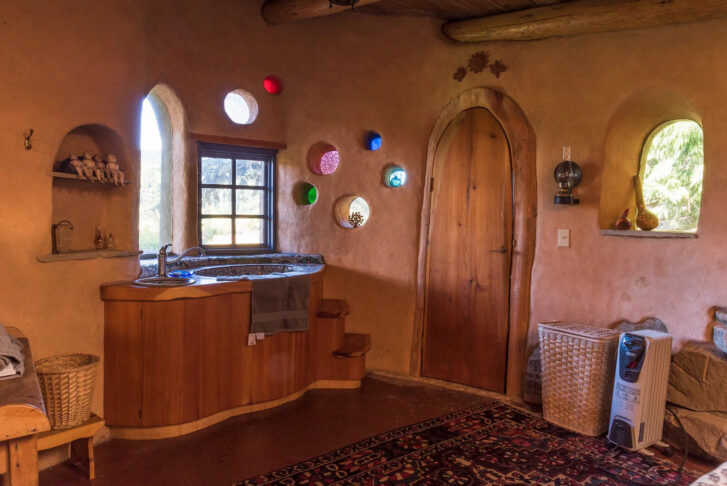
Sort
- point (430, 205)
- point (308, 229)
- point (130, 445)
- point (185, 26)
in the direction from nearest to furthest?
point (130, 445) → point (185, 26) → point (430, 205) → point (308, 229)

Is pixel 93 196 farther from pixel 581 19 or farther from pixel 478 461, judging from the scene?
pixel 581 19

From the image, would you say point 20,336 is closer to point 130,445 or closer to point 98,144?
point 130,445

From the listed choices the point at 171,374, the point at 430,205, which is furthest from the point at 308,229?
the point at 171,374

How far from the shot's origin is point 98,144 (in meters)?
2.96

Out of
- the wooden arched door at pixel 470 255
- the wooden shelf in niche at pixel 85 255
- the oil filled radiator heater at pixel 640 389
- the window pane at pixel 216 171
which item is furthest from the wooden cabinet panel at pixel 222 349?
the oil filled radiator heater at pixel 640 389

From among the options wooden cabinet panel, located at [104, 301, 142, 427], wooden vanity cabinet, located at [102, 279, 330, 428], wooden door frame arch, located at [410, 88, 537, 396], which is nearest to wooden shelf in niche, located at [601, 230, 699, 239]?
wooden door frame arch, located at [410, 88, 537, 396]

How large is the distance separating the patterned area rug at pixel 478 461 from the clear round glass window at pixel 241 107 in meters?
2.52

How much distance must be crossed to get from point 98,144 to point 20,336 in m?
1.17

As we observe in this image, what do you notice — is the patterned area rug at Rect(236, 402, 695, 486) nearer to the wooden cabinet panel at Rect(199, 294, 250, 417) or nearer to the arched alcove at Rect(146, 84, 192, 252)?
the wooden cabinet panel at Rect(199, 294, 250, 417)

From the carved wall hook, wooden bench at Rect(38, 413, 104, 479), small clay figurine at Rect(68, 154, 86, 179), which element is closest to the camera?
wooden bench at Rect(38, 413, 104, 479)

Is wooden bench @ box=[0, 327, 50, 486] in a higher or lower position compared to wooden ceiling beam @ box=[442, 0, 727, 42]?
lower

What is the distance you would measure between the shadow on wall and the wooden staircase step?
15 centimetres

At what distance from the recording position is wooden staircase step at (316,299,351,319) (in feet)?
12.1

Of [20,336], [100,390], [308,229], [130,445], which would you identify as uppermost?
[308,229]
